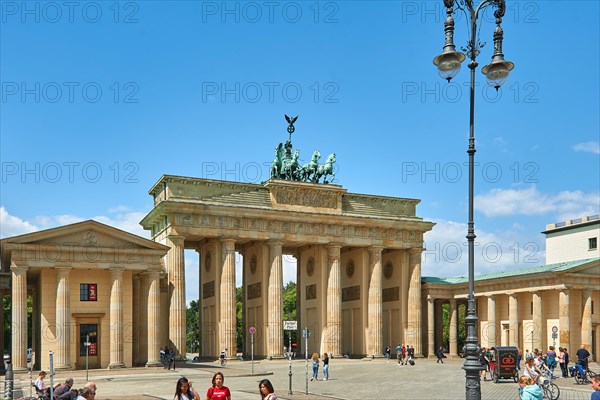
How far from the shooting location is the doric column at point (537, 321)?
218 ft

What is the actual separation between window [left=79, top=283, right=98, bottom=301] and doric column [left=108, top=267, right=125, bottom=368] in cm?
173

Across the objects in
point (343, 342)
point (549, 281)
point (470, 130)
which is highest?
point (470, 130)

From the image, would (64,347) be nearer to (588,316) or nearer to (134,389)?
(134,389)

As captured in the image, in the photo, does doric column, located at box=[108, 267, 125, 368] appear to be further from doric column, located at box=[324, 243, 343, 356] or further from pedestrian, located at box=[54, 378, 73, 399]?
pedestrian, located at box=[54, 378, 73, 399]

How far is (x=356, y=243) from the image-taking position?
234 ft

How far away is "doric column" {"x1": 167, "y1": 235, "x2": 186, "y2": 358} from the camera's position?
2416 inches

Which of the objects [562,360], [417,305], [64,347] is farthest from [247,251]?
[562,360]

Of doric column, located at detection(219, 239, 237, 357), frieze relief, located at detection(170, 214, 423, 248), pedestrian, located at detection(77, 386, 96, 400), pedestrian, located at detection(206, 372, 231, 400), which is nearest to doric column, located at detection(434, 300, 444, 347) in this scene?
frieze relief, located at detection(170, 214, 423, 248)

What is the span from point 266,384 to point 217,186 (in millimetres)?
51842

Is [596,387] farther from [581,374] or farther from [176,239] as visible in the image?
[176,239]

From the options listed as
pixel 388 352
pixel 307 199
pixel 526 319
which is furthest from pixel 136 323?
pixel 526 319

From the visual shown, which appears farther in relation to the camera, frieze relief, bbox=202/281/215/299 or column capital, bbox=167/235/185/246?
frieze relief, bbox=202/281/215/299

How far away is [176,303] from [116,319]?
30.8ft

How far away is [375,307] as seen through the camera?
72.4m
